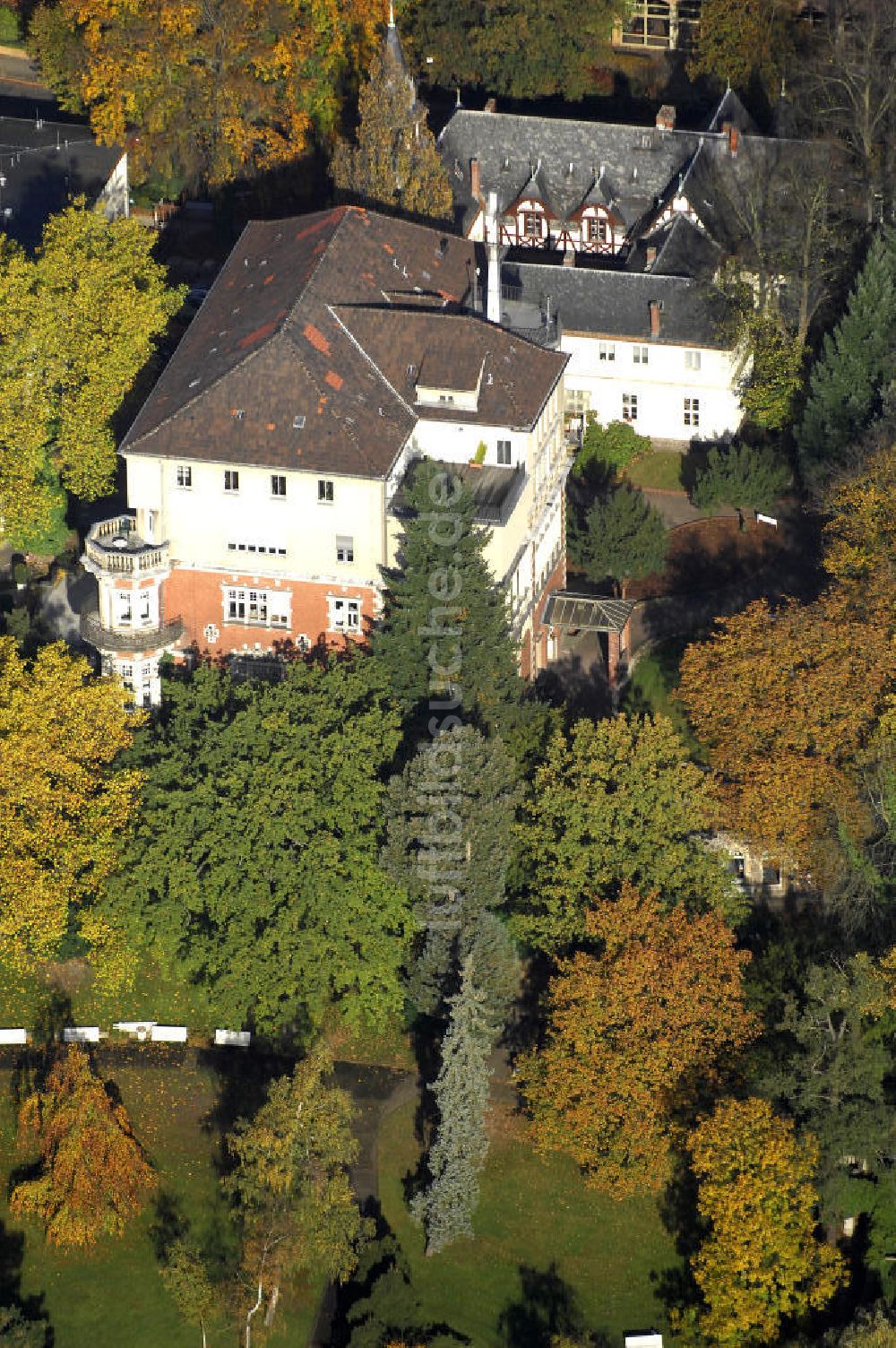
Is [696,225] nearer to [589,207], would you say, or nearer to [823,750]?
[589,207]

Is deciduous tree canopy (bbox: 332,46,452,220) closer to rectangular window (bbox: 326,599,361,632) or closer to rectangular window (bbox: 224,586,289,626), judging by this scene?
rectangular window (bbox: 224,586,289,626)

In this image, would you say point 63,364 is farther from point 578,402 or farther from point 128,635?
point 578,402

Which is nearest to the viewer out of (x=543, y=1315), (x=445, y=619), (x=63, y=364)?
(x=543, y=1315)

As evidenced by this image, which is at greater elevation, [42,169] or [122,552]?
[42,169]

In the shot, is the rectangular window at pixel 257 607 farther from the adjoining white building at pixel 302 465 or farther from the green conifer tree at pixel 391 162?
the green conifer tree at pixel 391 162

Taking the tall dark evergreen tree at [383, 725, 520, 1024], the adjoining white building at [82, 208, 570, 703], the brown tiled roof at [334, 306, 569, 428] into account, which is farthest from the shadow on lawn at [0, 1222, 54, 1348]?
the brown tiled roof at [334, 306, 569, 428]

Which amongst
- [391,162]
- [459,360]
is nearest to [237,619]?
[459,360]
